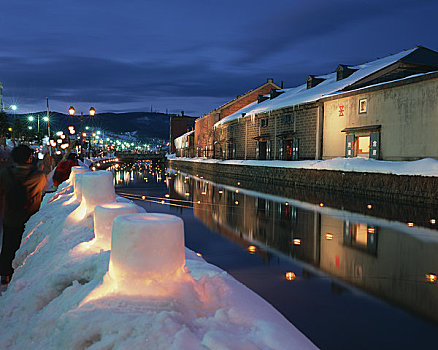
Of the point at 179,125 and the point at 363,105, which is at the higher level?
the point at 179,125

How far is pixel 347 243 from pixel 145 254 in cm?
A: 644

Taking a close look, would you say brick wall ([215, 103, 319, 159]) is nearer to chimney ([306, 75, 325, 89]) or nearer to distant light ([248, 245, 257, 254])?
chimney ([306, 75, 325, 89])

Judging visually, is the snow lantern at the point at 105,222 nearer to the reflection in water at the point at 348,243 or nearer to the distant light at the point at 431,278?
the reflection in water at the point at 348,243

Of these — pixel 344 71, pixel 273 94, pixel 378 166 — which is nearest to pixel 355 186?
pixel 378 166

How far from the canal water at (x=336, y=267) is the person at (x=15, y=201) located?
3311 millimetres

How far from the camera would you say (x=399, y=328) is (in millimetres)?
3986

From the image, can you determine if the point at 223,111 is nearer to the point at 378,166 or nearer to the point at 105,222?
the point at 378,166

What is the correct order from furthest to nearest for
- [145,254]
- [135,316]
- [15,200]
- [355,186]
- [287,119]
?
[287,119]
[355,186]
[15,200]
[145,254]
[135,316]

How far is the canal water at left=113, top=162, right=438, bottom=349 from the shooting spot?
400 cm

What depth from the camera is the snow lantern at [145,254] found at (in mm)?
2871

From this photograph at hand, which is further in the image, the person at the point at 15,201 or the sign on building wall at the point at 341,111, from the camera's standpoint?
the sign on building wall at the point at 341,111

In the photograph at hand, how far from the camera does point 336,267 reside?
20.7ft

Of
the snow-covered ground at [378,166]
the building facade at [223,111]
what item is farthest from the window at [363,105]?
the building facade at [223,111]

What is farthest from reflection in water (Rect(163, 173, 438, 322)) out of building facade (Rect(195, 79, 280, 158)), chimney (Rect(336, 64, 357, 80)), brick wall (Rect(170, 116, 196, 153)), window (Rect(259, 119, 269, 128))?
brick wall (Rect(170, 116, 196, 153))
